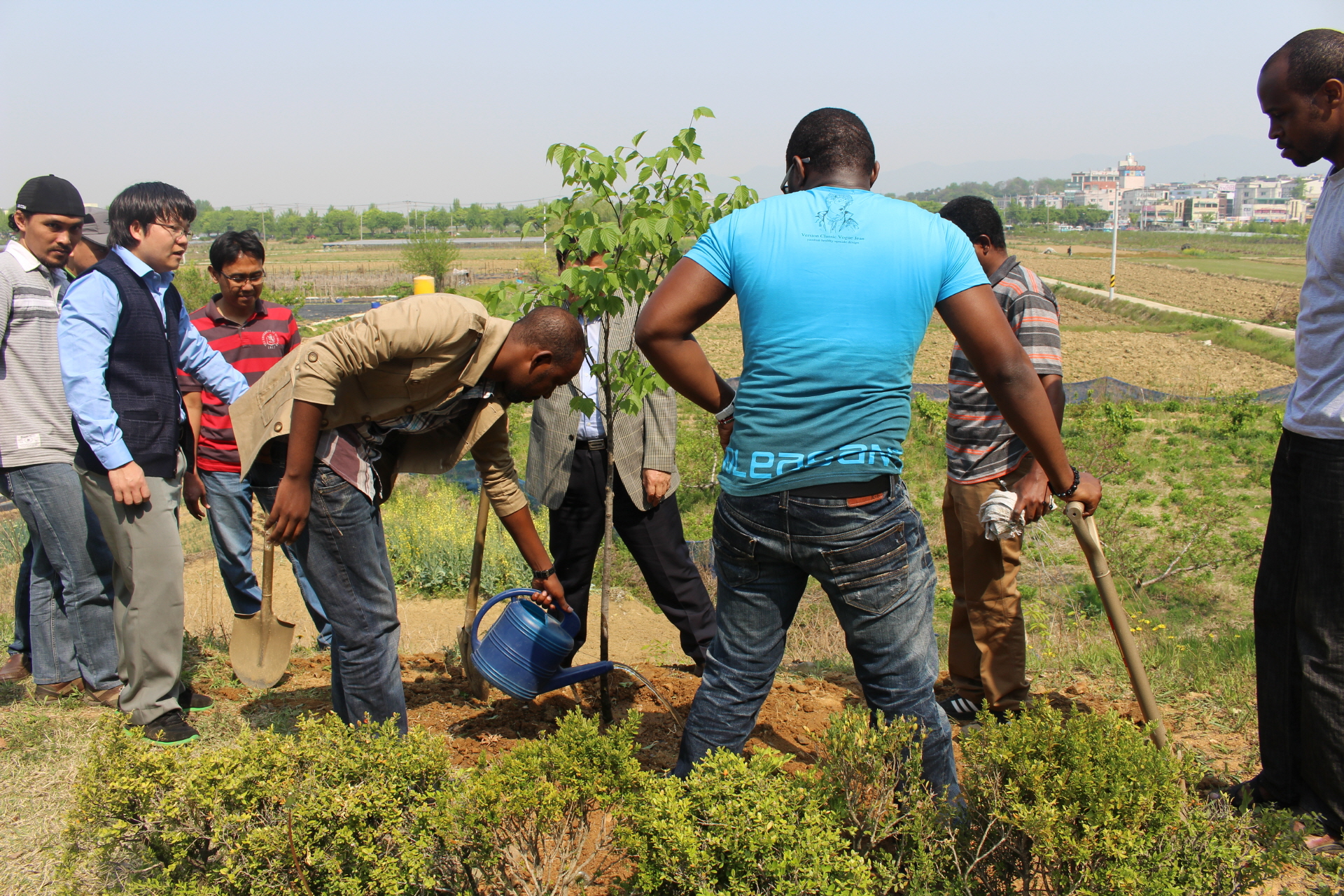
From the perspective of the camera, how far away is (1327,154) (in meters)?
2.57

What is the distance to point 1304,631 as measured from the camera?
2641 millimetres

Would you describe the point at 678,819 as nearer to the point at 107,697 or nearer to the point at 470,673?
the point at 470,673

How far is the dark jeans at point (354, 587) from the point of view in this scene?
107 inches

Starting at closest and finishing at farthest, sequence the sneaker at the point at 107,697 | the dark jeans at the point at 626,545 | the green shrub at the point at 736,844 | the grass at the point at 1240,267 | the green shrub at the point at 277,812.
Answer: the green shrub at the point at 736,844, the green shrub at the point at 277,812, the dark jeans at the point at 626,545, the sneaker at the point at 107,697, the grass at the point at 1240,267

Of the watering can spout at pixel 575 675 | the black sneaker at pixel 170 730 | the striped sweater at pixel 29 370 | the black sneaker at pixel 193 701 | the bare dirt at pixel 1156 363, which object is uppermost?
the striped sweater at pixel 29 370

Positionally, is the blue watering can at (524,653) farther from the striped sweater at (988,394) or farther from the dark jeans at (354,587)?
the striped sweater at (988,394)

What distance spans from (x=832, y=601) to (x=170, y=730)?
261 centimetres

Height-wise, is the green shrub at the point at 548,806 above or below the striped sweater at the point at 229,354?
below

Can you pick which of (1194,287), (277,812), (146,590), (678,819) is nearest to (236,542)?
(146,590)

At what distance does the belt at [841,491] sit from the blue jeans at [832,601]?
0.02 m

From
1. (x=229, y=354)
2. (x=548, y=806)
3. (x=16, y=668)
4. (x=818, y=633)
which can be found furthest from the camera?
(x=818, y=633)

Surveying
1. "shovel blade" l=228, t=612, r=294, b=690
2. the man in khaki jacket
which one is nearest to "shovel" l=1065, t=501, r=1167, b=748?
the man in khaki jacket

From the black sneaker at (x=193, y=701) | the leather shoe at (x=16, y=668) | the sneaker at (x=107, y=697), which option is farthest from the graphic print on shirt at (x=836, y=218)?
the leather shoe at (x=16, y=668)

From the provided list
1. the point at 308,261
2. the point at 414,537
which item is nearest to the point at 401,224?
the point at 308,261
